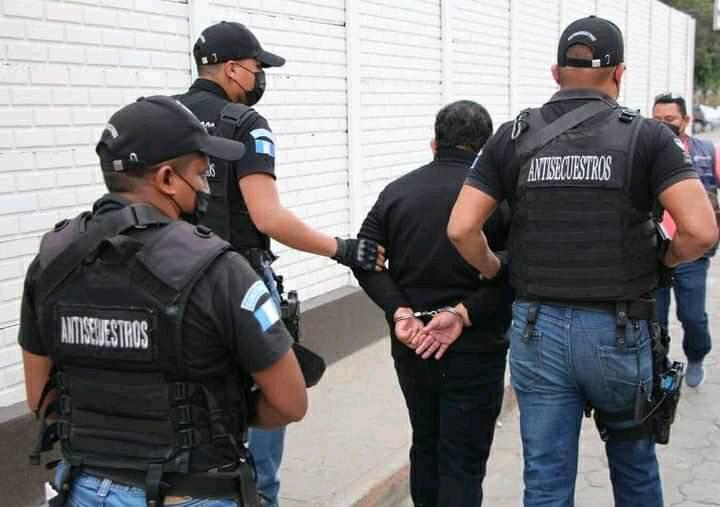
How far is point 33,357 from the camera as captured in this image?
2.18 metres

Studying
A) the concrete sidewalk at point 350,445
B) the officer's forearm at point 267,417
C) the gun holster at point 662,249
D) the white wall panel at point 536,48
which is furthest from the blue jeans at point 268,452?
the white wall panel at point 536,48

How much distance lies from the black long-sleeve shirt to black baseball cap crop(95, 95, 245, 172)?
1.43 m

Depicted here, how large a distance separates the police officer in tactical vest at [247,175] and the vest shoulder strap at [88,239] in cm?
109

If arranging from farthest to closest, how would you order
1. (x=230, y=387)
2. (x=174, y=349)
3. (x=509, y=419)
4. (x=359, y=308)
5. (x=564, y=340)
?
(x=359, y=308), (x=509, y=419), (x=564, y=340), (x=230, y=387), (x=174, y=349)

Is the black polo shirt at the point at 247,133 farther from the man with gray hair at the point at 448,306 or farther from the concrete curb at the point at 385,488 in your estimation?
the concrete curb at the point at 385,488

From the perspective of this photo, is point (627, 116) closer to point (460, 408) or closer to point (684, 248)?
point (684, 248)

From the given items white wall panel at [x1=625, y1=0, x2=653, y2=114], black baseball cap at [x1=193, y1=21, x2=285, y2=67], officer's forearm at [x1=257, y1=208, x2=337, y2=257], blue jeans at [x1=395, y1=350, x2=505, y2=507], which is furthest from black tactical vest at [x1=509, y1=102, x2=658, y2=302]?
white wall panel at [x1=625, y1=0, x2=653, y2=114]

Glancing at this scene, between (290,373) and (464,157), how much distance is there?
161 cm

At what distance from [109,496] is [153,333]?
1.41ft

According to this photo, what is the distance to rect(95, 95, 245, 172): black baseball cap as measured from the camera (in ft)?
6.59

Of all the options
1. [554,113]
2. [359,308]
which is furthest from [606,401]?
[359,308]

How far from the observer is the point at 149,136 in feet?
6.58

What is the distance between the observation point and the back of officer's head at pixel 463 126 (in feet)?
11.1

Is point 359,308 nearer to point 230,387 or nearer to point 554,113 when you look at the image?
point 554,113
